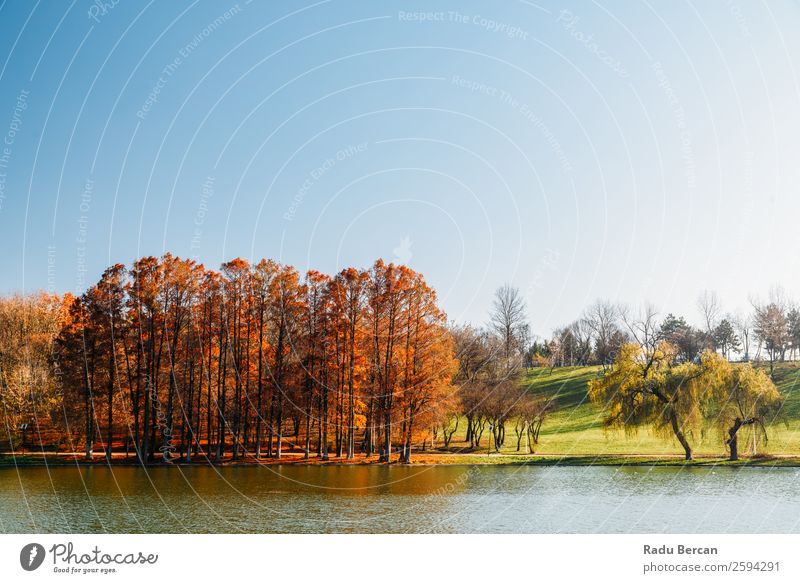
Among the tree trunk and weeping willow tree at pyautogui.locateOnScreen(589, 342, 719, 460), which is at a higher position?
weeping willow tree at pyautogui.locateOnScreen(589, 342, 719, 460)

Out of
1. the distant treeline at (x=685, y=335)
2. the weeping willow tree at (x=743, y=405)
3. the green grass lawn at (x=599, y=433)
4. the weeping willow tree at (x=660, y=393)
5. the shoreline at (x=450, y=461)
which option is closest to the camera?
the shoreline at (x=450, y=461)

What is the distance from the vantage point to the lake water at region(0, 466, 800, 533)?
78.5 ft

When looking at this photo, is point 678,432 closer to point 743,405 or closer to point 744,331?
point 743,405

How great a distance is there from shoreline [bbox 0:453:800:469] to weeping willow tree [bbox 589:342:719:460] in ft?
6.91

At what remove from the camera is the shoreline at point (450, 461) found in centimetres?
4391

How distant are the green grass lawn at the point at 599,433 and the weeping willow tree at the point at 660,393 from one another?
4.08ft

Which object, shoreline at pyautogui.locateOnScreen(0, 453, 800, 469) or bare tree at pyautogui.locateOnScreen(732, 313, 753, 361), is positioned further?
bare tree at pyautogui.locateOnScreen(732, 313, 753, 361)

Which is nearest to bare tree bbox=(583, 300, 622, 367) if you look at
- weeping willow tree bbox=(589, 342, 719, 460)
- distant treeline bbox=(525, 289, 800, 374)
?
distant treeline bbox=(525, 289, 800, 374)

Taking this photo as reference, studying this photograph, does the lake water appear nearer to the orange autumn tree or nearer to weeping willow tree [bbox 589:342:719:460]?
weeping willow tree [bbox 589:342:719:460]

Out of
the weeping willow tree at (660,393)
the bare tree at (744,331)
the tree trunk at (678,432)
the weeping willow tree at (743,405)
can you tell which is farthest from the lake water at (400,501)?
the bare tree at (744,331)

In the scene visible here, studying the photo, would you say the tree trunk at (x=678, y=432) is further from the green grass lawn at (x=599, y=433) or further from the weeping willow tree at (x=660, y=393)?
the green grass lawn at (x=599, y=433)

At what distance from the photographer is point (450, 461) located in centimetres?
4878

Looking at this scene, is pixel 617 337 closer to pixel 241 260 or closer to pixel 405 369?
pixel 405 369

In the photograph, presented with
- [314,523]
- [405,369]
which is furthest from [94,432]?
[314,523]
